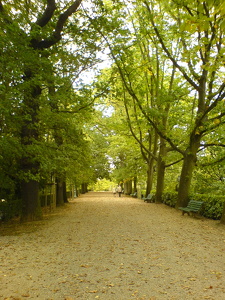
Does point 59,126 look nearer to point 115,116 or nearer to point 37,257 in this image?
point 37,257

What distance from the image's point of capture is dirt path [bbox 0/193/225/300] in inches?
176

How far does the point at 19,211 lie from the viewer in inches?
523

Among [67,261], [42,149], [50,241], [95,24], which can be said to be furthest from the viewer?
[95,24]

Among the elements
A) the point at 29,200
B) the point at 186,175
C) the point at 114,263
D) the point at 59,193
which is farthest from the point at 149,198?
the point at 114,263

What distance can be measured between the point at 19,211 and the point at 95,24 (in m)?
9.07

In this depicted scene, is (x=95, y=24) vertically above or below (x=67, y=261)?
above

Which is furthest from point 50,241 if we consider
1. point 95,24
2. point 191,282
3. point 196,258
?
point 95,24

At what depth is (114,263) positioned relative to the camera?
594cm

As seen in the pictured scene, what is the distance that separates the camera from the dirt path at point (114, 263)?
446cm

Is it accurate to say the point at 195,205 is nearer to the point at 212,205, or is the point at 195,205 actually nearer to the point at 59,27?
the point at 212,205

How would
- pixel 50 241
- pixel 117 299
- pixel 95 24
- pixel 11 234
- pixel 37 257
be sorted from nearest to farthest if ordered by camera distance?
pixel 117 299 < pixel 37 257 < pixel 50 241 < pixel 11 234 < pixel 95 24

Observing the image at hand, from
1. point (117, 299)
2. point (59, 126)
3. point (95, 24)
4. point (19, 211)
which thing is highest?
point (95, 24)

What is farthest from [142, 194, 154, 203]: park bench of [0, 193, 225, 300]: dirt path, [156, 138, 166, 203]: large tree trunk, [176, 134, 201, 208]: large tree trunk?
[0, 193, 225, 300]: dirt path

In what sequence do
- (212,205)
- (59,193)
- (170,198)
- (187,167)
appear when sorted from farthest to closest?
(59,193) → (170,198) → (187,167) → (212,205)
